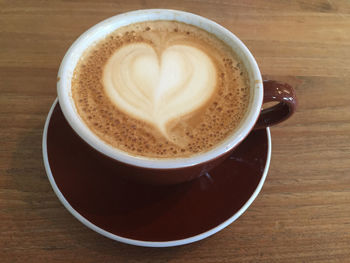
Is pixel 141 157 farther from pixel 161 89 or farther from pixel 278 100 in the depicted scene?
pixel 278 100

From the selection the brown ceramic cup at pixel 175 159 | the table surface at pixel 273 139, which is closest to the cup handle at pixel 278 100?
the brown ceramic cup at pixel 175 159

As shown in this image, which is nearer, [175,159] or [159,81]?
[175,159]

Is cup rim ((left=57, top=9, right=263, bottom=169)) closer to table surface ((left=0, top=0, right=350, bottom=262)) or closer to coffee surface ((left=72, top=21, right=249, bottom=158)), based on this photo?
coffee surface ((left=72, top=21, right=249, bottom=158))

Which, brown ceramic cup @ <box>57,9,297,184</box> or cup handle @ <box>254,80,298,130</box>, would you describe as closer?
brown ceramic cup @ <box>57,9,297,184</box>

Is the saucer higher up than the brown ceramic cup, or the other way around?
the brown ceramic cup

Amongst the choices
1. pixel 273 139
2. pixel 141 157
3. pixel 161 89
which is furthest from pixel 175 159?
pixel 273 139

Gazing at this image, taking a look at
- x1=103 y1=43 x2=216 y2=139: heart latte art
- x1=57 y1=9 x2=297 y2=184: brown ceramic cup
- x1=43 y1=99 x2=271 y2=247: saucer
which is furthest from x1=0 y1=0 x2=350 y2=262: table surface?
x1=103 y1=43 x2=216 y2=139: heart latte art

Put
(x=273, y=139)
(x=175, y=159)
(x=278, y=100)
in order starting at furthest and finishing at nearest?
(x=273, y=139), (x=278, y=100), (x=175, y=159)
